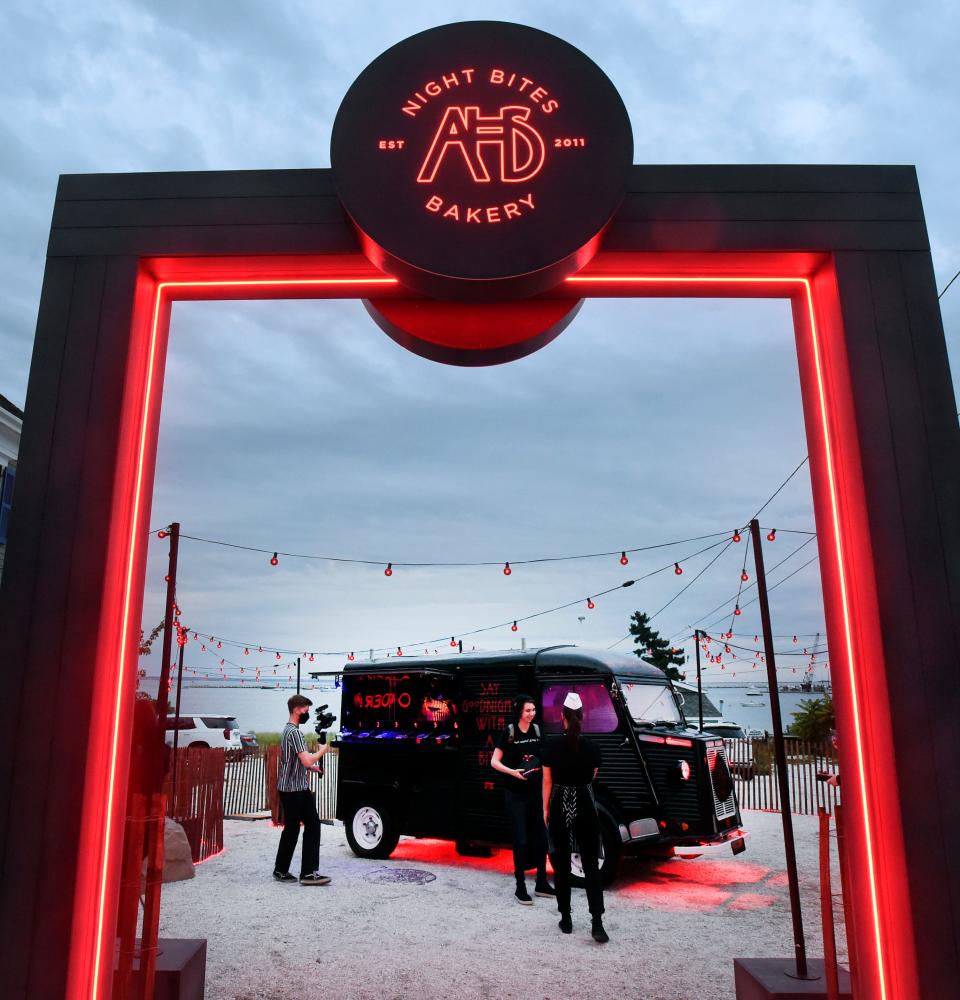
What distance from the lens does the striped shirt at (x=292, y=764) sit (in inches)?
275

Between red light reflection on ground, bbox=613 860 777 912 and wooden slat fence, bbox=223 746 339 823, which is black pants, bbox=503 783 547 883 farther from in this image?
wooden slat fence, bbox=223 746 339 823

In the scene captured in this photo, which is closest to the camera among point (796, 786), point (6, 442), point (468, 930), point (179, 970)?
point (179, 970)

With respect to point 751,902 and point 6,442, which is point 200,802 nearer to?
point 751,902

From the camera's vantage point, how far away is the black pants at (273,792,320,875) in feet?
23.0

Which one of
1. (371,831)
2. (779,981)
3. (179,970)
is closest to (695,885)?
(371,831)

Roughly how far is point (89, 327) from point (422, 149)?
1647 mm

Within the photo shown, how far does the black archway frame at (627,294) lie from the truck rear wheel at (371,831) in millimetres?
5684

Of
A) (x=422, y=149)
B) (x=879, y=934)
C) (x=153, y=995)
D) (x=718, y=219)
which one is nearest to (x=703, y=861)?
(x=879, y=934)

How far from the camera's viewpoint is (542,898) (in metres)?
6.70

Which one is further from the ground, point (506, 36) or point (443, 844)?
point (506, 36)

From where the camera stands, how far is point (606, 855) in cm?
693

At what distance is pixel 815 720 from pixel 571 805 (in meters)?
20.3

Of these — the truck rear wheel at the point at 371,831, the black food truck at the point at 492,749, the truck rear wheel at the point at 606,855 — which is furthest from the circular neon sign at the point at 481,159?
→ the truck rear wheel at the point at 371,831

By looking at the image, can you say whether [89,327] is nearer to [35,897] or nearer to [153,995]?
[35,897]
